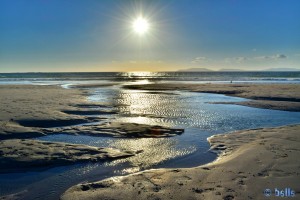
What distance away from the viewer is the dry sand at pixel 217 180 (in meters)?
7.25

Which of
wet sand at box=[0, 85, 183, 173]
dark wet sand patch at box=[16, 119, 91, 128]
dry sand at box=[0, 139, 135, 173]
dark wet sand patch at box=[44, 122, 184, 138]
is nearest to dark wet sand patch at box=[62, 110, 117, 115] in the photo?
wet sand at box=[0, 85, 183, 173]

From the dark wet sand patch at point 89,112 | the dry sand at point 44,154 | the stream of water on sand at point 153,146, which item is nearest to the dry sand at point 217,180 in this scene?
the stream of water on sand at point 153,146

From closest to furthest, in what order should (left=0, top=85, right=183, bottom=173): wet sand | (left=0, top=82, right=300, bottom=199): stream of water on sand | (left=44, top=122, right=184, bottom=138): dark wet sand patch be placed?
(left=0, top=82, right=300, bottom=199): stream of water on sand
(left=0, top=85, right=183, bottom=173): wet sand
(left=44, top=122, right=184, bottom=138): dark wet sand patch

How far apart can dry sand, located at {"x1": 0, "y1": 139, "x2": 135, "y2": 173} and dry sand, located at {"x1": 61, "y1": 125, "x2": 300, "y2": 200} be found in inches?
91.9

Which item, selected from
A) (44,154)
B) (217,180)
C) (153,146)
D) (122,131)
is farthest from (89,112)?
(217,180)

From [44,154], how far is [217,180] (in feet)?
20.9

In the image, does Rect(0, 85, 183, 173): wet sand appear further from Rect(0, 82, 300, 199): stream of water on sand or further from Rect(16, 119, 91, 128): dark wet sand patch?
Rect(0, 82, 300, 199): stream of water on sand

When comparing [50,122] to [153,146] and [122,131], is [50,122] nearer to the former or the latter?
[122,131]

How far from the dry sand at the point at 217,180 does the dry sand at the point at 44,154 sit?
7.65ft

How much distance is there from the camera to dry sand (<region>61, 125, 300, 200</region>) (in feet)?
23.8

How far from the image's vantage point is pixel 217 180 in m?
8.08

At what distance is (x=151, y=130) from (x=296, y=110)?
13.8m

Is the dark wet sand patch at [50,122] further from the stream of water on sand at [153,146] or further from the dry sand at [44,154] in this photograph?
the dry sand at [44,154]

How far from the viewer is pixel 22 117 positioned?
1788 cm
